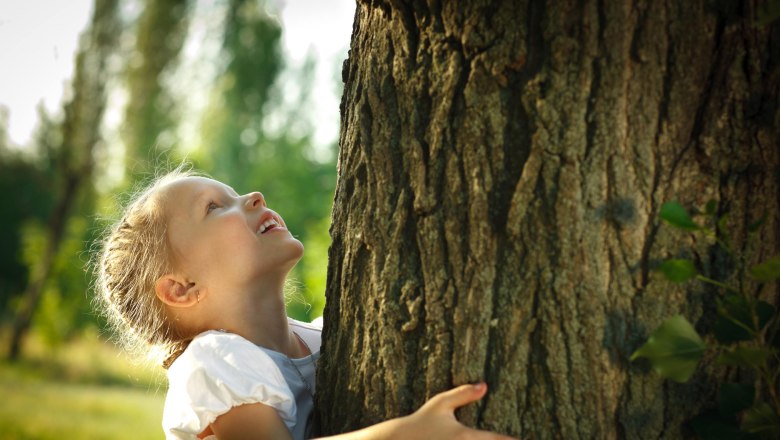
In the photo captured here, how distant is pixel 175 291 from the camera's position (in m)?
2.01

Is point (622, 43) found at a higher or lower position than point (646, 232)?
higher

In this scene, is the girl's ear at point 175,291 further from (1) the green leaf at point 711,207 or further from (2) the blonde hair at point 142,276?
(1) the green leaf at point 711,207

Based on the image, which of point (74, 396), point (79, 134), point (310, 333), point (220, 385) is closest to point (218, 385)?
point (220, 385)

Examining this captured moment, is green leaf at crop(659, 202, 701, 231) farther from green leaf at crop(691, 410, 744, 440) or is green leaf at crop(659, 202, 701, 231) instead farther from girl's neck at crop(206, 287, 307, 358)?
girl's neck at crop(206, 287, 307, 358)

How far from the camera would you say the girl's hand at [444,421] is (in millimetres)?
1369

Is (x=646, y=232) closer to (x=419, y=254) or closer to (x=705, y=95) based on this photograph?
(x=705, y=95)

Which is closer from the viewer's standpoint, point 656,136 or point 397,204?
point 656,136

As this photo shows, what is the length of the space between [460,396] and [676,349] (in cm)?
38

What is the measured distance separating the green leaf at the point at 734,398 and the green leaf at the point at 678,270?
22cm

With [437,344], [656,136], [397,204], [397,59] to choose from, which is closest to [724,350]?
[656,136]

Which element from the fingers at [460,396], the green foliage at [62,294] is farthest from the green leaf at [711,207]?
the green foliage at [62,294]

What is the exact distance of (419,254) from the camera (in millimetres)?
1477

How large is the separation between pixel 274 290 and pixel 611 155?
1.03 meters

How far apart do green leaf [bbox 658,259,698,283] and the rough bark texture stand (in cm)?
7
